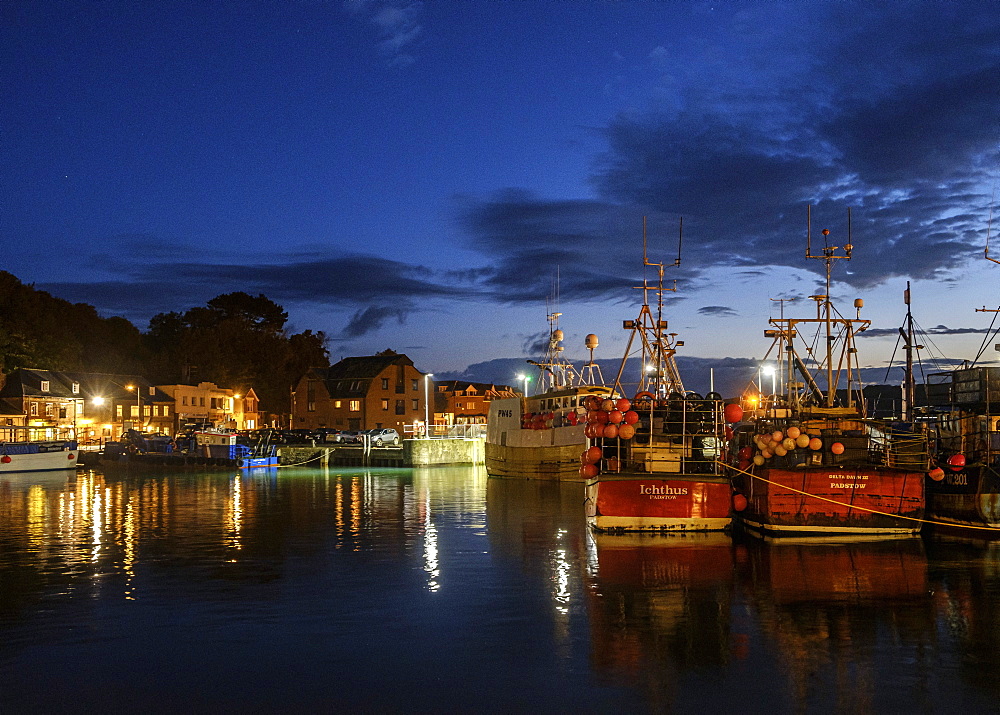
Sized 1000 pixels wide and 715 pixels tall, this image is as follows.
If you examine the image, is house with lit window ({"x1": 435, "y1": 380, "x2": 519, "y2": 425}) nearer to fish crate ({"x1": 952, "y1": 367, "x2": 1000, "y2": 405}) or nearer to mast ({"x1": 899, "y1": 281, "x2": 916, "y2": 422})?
mast ({"x1": 899, "y1": 281, "x2": 916, "y2": 422})

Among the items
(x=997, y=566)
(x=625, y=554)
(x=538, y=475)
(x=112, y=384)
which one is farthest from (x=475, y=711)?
(x=112, y=384)

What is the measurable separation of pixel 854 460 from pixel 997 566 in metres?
6.00

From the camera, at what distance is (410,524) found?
107 feet

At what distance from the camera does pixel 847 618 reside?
54.0ft

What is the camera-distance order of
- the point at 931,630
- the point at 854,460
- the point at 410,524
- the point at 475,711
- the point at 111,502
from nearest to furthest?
the point at 475,711 < the point at 931,630 < the point at 854,460 < the point at 410,524 < the point at 111,502

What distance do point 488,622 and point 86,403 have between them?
320ft

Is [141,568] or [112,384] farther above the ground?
[112,384]

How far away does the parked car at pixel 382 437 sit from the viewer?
275 feet

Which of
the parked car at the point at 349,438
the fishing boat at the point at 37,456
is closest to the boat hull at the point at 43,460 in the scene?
the fishing boat at the point at 37,456

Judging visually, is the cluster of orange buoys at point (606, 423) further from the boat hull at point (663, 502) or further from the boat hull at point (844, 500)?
the boat hull at point (844, 500)

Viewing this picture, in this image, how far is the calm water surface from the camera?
12344mm

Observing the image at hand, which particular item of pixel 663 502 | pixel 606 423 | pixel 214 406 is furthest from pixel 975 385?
pixel 214 406

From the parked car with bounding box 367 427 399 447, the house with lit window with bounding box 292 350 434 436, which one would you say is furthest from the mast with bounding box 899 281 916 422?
the house with lit window with bounding box 292 350 434 436

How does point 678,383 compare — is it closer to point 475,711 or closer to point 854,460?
point 854,460
